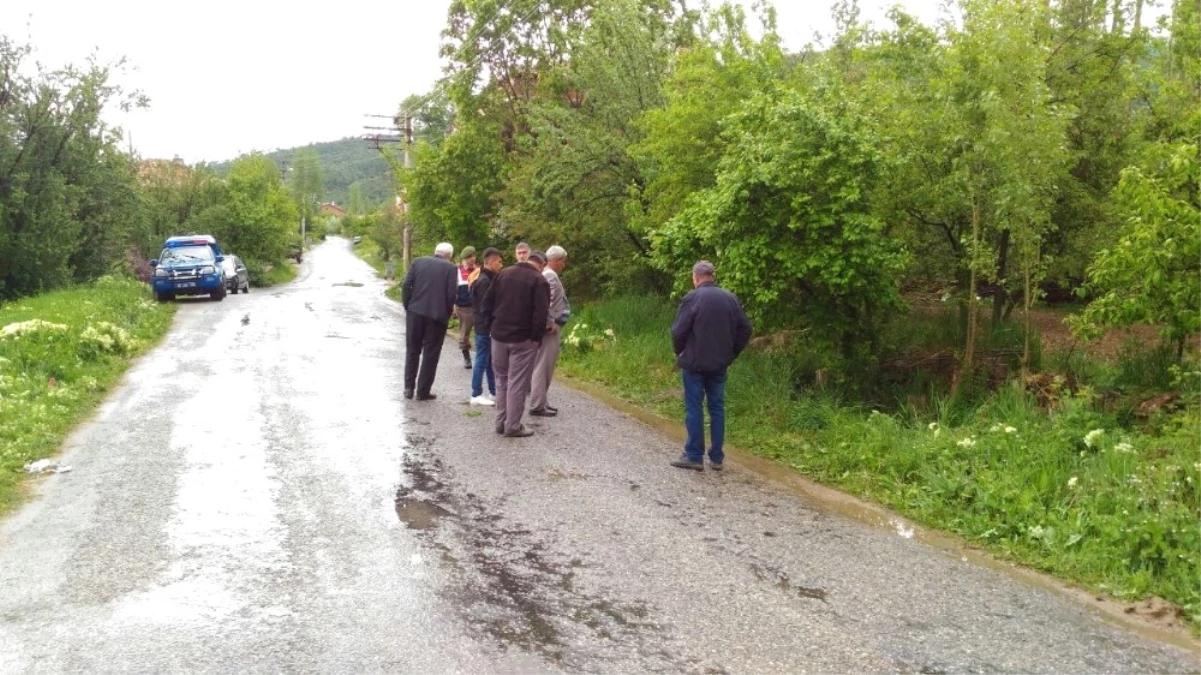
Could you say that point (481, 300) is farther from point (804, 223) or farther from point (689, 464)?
point (804, 223)

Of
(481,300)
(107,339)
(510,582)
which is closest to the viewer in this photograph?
(510,582)

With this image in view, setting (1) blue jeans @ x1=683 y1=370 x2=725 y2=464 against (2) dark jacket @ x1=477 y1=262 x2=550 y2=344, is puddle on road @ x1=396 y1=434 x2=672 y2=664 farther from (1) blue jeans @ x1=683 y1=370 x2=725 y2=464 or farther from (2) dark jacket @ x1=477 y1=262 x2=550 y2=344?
(2) dark jacket @ x1=477 y1=262 x2=550 y2=344

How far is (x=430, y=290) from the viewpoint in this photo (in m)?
10.9

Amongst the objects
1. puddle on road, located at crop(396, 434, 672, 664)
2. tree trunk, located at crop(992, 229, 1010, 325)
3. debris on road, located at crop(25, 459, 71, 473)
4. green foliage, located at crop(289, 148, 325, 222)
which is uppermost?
green foliage, located at crop(289, 148, 325, 222)

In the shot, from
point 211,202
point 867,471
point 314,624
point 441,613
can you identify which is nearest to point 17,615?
point 314,624

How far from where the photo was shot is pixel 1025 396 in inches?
355

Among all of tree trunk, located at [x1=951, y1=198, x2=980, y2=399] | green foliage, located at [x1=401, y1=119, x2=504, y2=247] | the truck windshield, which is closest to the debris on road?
tree trunk, located at [x1=951, y1=198, x2=980, y2=399]

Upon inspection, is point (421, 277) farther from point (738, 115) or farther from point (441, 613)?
point (441, 613)

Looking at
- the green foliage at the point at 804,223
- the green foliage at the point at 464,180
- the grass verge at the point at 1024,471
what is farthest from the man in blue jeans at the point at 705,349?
the green foliage at the point at 464,180

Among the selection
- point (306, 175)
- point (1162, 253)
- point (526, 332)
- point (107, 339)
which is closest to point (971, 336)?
point (1162, 253)

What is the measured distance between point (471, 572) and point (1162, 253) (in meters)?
6.08

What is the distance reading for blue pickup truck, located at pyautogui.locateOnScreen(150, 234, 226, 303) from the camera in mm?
26906

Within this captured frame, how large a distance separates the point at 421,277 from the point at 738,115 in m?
4.08

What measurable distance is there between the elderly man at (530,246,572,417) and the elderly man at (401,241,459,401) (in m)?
1.25
